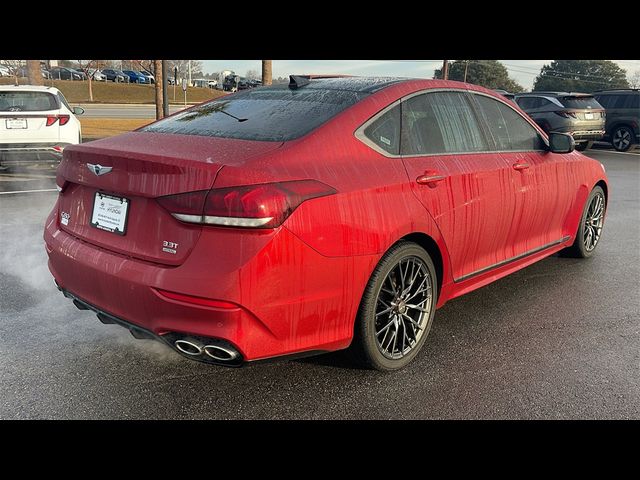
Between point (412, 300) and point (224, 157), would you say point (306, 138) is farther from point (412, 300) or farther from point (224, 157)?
point (412, 300)

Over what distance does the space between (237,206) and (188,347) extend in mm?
690

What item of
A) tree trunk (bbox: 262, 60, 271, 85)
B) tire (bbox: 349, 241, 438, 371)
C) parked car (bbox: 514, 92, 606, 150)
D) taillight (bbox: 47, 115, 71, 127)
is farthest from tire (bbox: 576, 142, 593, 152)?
tire (bbox: 349, 241, 438, 371)

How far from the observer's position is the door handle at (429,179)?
3113mm

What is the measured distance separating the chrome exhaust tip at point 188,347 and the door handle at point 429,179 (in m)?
1.48

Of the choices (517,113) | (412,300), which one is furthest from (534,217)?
(412,300)

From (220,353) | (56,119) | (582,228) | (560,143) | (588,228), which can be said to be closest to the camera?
(220,353)

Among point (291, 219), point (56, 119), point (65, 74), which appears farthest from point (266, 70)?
point (65, 74)

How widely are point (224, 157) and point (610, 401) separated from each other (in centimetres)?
231

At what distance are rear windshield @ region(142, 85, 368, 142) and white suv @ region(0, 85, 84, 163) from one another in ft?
23.7

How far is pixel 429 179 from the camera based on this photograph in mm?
3166

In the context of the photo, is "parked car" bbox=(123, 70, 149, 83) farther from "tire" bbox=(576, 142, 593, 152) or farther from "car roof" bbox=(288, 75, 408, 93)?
"car roof" bbox=(288, 75, 408, 93)

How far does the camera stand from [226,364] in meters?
2.50

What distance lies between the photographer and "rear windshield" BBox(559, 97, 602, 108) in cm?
1605

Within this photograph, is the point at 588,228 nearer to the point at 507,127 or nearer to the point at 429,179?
the point at 507,127
